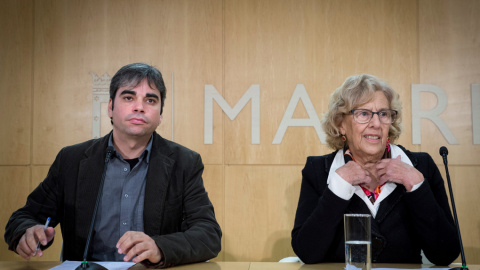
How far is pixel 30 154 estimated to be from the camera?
4.14 m

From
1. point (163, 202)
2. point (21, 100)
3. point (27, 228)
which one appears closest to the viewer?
point (27, 228)

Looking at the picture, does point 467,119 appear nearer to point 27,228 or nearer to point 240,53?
point 240,53

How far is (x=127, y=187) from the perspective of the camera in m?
2.43

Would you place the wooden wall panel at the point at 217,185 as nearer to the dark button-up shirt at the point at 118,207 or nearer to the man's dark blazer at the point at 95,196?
the man's dark blazer at the point at 95,196

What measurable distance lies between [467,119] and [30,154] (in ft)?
12.4

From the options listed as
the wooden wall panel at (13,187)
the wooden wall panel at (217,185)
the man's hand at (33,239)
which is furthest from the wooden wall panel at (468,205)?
the wooden wall panel at (13,187)

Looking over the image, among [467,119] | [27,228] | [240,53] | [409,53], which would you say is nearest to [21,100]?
[240,53]

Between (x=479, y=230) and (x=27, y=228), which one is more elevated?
(x=27, y=228)

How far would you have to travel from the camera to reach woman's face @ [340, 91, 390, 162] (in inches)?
94.9

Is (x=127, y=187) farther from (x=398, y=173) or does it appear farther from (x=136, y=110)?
(x=398, y=173)

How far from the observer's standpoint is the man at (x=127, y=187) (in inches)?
93.5

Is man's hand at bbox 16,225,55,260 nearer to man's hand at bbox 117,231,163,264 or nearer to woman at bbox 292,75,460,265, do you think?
man's hand at bbox 117,231,163,264

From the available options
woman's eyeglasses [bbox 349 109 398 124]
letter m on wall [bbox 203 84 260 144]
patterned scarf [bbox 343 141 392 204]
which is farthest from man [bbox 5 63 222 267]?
letter m on wall [bbox 203 84 260 144]

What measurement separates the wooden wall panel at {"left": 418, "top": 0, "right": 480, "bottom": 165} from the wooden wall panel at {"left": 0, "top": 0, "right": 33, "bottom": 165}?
3441mm
